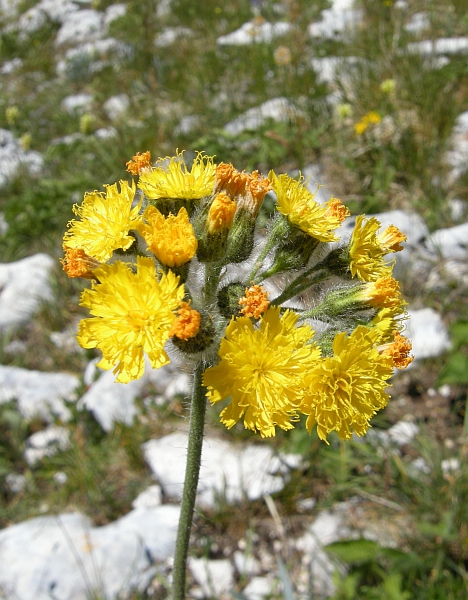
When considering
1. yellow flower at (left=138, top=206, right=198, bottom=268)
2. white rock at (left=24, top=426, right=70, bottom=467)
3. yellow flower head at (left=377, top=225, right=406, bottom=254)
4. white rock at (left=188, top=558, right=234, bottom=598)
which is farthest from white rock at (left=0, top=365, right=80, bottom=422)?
yellow flower head at (left=377, top=225, right=406, bottom=254)

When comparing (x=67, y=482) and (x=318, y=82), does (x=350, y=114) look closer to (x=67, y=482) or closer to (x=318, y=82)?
(x=318, y=82)

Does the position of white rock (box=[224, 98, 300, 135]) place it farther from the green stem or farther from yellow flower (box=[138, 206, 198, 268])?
the green stem

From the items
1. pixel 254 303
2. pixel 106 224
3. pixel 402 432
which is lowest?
pixel 402 432

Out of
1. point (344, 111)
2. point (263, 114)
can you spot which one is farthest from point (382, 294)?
point (263, 114)

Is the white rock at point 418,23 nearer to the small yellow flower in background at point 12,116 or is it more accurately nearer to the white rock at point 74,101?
the white rock at point 74,101

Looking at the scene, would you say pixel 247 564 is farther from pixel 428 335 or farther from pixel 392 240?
pixel 392 240
